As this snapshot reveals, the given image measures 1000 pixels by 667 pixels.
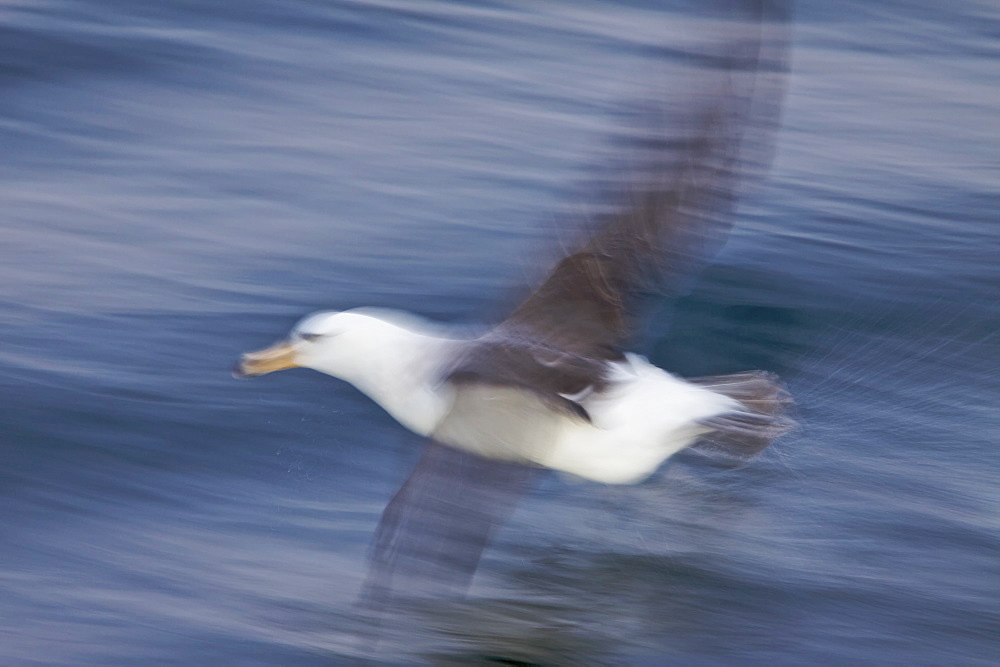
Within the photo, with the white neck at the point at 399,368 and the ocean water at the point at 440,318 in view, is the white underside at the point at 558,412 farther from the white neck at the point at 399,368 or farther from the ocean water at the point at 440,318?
the ocean water at the point at 440,318

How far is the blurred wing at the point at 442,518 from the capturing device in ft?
11.3

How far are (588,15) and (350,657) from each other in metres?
6.80

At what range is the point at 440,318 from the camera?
6316 millimetres

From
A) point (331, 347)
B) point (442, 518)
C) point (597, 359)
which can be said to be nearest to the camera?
point (442, 518)

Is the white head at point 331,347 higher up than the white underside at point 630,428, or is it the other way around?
the white head at point 331,347

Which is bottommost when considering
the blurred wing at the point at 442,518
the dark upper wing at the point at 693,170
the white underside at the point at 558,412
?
the blurred wing at the point at 442,518

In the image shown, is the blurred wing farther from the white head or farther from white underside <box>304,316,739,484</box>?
the white head

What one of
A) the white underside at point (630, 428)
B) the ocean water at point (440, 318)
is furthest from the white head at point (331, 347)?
the white underside at point (630, 428)

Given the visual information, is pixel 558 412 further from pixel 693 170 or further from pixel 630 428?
pixel 693 170

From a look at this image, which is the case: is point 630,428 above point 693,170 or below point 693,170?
below

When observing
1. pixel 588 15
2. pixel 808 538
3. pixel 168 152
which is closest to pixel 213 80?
pixel 168 152

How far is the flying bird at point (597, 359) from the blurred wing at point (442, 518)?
0.27 feet

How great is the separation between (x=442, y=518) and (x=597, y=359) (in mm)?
1180

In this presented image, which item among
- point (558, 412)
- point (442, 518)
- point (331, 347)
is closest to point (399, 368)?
point (331, 347)
